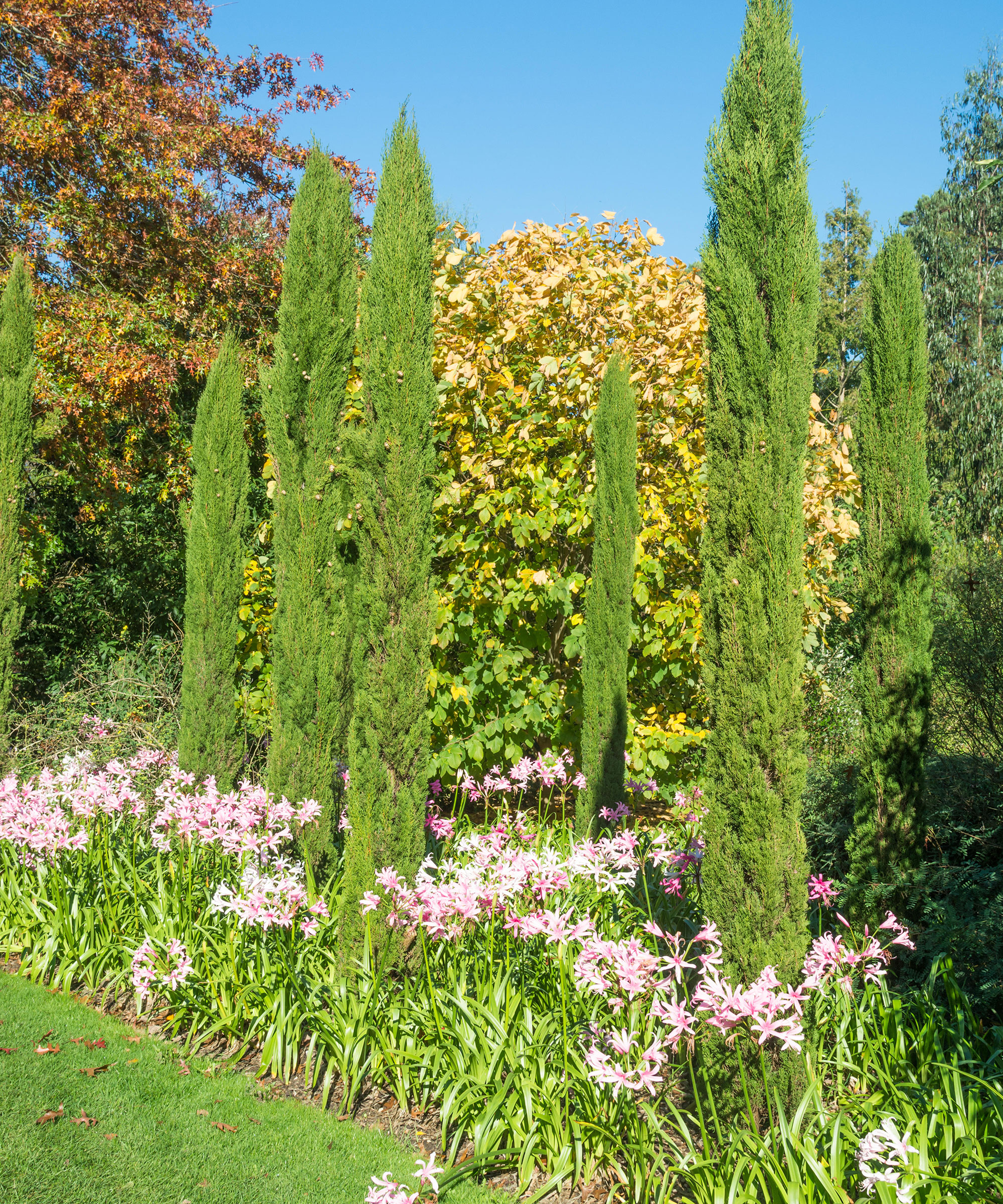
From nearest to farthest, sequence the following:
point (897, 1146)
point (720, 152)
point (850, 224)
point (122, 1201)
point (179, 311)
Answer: point (897, 1146) → point (122, 1201) → point (720, 152) → point (179, 311) → point (850, 224)

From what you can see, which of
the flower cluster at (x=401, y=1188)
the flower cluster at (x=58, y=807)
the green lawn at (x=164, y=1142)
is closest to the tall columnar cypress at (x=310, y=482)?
the flower cluster at (x=58, y=807)

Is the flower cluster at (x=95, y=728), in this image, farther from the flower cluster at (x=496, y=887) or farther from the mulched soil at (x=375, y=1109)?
the flower cluster at (x=496, y=887)

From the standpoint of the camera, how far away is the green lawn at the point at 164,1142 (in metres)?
3.01

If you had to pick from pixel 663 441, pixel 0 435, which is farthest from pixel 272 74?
pixel 663 441

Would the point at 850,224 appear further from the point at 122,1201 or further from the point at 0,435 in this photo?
the point at 122,1201

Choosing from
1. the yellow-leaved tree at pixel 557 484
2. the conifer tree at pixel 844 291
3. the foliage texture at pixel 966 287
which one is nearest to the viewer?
the yellow-leaved tree at pixel 557 484

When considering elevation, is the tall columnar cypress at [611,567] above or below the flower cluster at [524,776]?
above

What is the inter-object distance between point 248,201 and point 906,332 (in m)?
9.00

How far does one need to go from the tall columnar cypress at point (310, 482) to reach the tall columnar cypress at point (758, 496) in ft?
9.75

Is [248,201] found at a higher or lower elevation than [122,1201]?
higher

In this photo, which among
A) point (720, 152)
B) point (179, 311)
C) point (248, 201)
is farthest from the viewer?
point (248, 201)

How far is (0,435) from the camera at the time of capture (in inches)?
297

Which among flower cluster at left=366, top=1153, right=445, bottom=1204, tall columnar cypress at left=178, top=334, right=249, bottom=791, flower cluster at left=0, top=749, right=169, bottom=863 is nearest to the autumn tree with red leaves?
tall columnar cypress at left=178, top=334, right=249, bottom=791

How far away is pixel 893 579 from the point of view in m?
4.77
